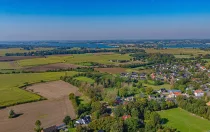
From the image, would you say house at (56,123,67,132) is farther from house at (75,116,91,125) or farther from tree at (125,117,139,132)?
tree at (125,117,139,132)

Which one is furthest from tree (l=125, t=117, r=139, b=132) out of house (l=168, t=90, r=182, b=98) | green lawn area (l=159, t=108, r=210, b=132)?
house (l=168, t=90, r=182, b=98)

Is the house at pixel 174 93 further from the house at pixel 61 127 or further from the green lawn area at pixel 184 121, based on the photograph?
the house at pixel 61 127

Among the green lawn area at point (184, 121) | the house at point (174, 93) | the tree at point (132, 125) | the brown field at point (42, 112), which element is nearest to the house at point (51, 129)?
the brown field at point (42, 112)

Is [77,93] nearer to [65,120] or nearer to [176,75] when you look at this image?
[65,120]

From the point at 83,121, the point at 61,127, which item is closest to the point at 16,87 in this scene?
the point at 61,127

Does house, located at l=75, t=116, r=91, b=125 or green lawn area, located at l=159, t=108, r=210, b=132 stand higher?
house, located at l=75, t=116, r=91, b=125

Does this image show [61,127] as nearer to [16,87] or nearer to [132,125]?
[132,125]

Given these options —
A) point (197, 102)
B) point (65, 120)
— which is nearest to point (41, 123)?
point (65, 120)

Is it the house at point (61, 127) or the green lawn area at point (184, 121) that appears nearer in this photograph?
the green lawn area at point (184, 121)
